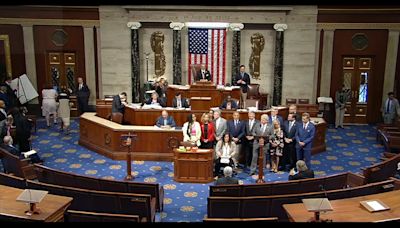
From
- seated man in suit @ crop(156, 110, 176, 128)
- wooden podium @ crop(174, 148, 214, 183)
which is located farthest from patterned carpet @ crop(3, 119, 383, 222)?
seated man in suit @ crop(156, 110, 176, 128)

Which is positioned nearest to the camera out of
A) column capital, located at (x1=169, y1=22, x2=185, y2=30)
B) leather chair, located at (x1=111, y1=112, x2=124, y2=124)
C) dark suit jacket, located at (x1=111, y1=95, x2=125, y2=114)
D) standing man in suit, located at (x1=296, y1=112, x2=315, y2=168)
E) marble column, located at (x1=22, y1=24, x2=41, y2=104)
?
standing man in suit, located at (x1=296, y1=112, x2=315, y2=168)

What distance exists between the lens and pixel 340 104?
1664 cm

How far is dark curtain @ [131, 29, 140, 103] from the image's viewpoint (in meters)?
17.4

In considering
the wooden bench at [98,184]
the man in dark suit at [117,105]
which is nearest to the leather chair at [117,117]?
the man in dark suit at [117,105]

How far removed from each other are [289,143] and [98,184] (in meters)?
5.06

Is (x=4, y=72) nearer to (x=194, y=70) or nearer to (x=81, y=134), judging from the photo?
(x=81, y=134)

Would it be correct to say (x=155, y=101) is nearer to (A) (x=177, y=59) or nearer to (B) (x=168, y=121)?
(B) (x=168, y=121)

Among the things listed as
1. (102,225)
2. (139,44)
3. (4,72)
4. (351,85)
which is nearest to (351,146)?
(351,85)

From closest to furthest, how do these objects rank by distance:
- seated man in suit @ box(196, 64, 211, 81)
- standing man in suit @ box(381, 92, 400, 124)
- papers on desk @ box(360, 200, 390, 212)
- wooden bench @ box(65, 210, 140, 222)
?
wooden bench @ box(65, 210, 140, 222) → papers on desk @ box(360, 200, 390, 212) → seated man in suit @ box(196, 64, 211, 81) → standing man in suit @ box(381, 92, 400, 124)

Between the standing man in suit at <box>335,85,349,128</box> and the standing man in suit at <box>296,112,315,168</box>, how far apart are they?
527 cm

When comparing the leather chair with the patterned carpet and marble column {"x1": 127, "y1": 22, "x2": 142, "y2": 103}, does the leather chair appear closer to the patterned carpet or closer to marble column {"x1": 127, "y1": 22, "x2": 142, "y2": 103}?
the patterned carpet

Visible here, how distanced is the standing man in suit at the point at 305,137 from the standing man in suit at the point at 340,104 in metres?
5.27

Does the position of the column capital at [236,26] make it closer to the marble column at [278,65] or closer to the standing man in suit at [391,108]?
the marble column at [278,65]

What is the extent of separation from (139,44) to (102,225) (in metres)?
11.3
